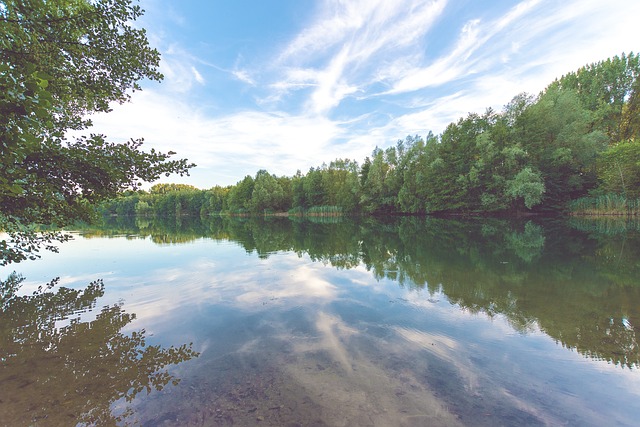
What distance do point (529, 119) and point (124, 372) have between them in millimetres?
49930

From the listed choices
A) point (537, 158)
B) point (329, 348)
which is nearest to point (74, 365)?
point (329, 348)

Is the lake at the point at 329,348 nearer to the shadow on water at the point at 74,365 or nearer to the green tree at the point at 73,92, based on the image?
the shadow on water at the point at 74,365

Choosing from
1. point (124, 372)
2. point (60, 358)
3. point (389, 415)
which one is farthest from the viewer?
point (60, 358)

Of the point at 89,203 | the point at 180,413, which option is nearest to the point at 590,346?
the point at 180,413

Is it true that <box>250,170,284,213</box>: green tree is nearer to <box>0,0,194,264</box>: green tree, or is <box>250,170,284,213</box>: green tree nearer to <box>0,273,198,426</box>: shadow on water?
<box>0,0,194,264</box>: green tree

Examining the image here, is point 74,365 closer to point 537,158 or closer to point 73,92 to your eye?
point 73,92

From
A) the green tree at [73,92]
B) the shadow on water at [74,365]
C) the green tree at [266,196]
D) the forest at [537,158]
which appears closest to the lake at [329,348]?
the shadow on water at [74,365]

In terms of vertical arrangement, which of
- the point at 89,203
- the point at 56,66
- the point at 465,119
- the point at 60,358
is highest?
the point at 465,119

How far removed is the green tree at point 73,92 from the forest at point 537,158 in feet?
90.9

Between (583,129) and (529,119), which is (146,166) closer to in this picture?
(529,119)

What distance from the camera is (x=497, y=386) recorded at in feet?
10.8

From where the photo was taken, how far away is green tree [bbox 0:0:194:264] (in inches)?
174

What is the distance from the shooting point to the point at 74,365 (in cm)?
384

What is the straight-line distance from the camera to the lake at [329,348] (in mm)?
2930
